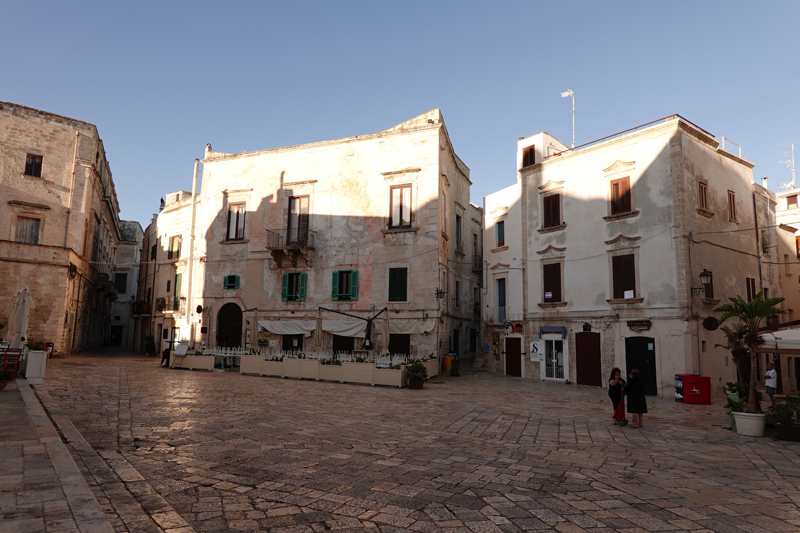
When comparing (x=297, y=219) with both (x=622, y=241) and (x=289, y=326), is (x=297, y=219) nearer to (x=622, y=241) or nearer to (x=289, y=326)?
(x=289, y=326)

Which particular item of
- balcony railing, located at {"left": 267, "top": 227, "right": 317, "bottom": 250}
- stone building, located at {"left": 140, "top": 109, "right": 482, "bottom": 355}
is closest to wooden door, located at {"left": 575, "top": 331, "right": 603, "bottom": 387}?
stone building, located at {"left": 140, "top": 109, "right": 482, "bottom": 355}

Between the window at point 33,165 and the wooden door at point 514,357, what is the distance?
25300 millimetres

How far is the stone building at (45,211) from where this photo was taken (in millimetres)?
23719

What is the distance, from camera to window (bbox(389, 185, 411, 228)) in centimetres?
2336

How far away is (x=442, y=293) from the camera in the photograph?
Result: 2169 cm

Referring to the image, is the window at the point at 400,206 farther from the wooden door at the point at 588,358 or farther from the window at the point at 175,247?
the window at the point at 175,247

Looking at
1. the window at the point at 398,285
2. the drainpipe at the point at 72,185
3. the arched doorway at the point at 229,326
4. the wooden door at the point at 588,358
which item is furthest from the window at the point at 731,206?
the drainpipe at the point at 72,185

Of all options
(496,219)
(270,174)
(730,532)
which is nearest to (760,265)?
(496,219)

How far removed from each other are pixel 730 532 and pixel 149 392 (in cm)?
1337

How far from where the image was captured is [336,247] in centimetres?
2438

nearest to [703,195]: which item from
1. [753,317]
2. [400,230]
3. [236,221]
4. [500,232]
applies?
[500,232]

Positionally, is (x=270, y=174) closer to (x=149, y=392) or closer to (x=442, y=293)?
(x=442, y=293)

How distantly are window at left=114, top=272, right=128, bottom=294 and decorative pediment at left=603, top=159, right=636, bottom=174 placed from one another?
46.8m

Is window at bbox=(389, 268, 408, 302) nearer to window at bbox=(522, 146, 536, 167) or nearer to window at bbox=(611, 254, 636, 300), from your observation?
window at bbox=(522, 146, 536, 167)
